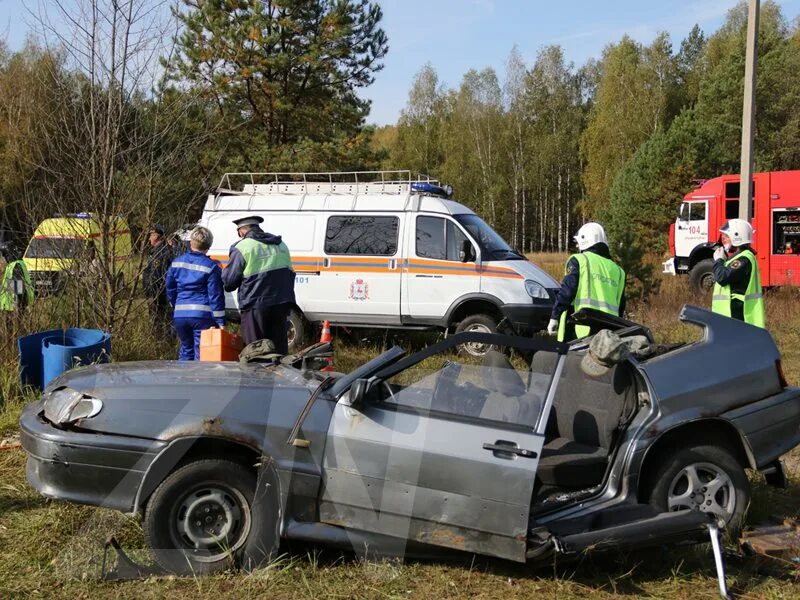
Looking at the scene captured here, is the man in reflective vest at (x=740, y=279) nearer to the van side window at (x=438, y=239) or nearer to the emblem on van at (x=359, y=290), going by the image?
the van side window at (x=438, y=239)

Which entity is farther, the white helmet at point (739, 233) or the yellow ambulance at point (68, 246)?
the yellow ambulance at point (68, 246)

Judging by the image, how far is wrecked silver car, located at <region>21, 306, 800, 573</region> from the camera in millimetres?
3648

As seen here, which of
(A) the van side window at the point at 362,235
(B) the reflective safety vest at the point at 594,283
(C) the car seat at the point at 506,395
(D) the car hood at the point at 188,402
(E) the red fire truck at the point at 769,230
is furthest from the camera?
(E) the red fire truck at the point at 769,230

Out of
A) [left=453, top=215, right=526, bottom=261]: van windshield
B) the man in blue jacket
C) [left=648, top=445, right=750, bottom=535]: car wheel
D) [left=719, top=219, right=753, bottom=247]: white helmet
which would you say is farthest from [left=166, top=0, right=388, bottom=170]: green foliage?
[left=648, top=445, right=750, bottom=535]: car wheel

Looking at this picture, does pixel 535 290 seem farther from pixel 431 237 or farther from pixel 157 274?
pixel 157 274

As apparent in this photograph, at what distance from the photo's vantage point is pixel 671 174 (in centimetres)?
2889

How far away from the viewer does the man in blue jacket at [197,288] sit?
7023 millimetres

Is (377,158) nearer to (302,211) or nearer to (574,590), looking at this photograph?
(302,211)

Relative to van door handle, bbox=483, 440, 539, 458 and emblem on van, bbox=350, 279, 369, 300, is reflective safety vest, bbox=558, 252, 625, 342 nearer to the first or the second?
van door handle, bbox=483, 440, 539, 458

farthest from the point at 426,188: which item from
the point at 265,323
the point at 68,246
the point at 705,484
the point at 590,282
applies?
→ the point at 705,484

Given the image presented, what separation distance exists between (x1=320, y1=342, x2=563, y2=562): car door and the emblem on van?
6.24m

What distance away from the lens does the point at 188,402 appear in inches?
152

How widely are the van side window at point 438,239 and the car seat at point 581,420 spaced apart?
17.8 ft

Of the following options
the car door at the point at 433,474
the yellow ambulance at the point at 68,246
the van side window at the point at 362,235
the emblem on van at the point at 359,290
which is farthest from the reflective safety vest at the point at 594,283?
the yellow ambulance at the point at 68,246
